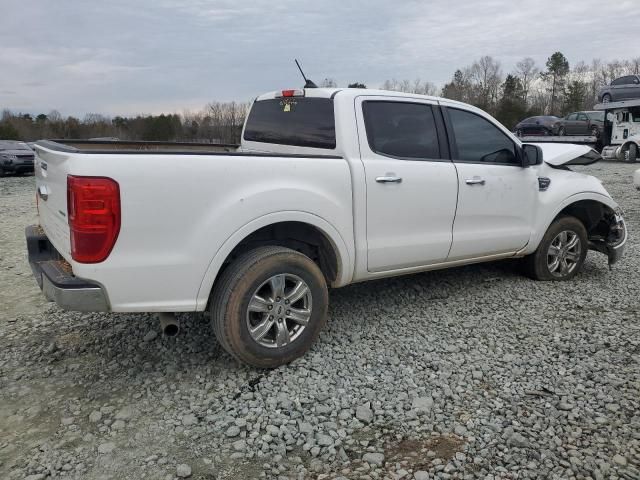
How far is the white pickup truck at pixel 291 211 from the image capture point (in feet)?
10.1

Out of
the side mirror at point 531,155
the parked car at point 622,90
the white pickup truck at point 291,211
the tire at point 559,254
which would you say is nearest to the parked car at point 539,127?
the parked car at point 622,90

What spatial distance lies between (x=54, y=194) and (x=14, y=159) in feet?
64.0

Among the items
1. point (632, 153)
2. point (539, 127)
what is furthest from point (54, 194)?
point (539, 127)

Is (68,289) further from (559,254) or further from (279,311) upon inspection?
(559,254)

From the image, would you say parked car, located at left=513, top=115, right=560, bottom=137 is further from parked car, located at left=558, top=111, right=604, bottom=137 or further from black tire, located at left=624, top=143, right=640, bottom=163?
black tire, located at left=624, top=143, right=640, bottom=163

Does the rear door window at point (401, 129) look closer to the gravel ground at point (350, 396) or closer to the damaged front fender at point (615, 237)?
the gravel ground at point (350, 396)

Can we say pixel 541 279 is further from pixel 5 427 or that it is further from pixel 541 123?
→ pixel 541 123

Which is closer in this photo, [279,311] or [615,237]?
[279,311]

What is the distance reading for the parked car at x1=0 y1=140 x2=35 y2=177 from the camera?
20.0 metres

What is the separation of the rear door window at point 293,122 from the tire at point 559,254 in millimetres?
2714

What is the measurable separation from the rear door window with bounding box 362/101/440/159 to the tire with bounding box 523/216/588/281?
A: 1.82m

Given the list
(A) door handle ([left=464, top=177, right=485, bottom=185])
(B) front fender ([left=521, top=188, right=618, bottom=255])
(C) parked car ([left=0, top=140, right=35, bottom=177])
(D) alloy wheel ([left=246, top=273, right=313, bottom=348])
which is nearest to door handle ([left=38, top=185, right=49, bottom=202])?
(D) alloy wheel ([left=246, top=273, right=313, bottom=348])

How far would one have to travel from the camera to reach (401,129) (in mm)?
4363

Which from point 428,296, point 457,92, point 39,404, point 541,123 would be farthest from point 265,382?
point 457,92
